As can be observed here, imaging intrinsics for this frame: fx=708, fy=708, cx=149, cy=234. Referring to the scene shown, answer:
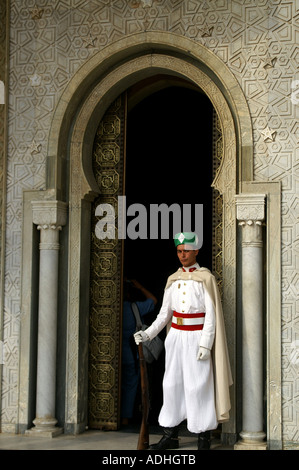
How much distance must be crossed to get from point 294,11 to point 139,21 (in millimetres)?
1438

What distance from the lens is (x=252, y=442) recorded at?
19.7 ft

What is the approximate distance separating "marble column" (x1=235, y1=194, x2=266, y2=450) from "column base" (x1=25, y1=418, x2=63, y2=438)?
1696 millimetres

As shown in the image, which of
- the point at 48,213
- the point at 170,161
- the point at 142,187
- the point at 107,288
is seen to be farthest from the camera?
the point at 170,161

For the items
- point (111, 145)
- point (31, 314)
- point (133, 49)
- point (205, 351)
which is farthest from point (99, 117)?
point (205, 351)

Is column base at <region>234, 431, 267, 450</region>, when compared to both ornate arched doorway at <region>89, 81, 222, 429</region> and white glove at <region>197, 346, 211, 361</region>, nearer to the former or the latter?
white glove at <region>197, 346, 211, 361</region>

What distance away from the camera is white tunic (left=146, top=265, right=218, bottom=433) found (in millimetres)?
5914

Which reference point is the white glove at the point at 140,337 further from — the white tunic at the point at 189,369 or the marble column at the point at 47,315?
the marble column at the point at 47,315

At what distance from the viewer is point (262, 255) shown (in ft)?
20.5

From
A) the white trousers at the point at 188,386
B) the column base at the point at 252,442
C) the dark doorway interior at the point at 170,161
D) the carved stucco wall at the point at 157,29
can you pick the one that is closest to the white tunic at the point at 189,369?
the white trousers at the point at 188,386

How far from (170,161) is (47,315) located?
11.6ft

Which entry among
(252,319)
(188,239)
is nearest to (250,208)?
(188,239)

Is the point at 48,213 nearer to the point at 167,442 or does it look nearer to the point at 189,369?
the point at 189,369

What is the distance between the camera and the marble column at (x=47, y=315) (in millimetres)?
6582

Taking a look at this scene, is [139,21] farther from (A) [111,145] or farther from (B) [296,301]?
(B) [296,301]
